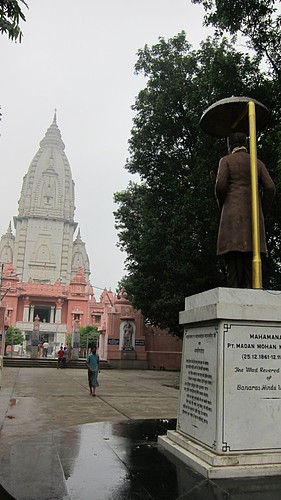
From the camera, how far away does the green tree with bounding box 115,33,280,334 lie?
12.1 m

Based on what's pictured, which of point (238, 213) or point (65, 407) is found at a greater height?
point (238, 213)

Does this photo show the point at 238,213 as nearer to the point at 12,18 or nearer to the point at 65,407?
the point at 12,18

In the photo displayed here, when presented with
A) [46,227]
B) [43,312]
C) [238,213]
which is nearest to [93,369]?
[238,213]

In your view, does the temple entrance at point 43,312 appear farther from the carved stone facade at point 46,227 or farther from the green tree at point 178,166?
the green tree at point 178,166

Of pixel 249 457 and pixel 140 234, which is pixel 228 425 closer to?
pixel 249 457

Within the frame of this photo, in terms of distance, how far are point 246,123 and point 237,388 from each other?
7.92 feet

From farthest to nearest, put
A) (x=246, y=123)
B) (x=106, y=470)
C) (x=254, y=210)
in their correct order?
(x=246, y=123) → (x=254, y=210) → (x=106, y=470)

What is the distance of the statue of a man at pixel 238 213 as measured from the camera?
3.75m

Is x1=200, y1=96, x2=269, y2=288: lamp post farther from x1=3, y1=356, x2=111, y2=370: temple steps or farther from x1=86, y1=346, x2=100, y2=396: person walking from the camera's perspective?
x1=3, y1=356, x2=111, y2=370: temple steps

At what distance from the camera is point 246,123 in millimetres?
4121

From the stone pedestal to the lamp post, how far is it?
1.27 feet

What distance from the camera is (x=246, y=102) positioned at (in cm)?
382

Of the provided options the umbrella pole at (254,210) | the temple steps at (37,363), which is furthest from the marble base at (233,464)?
the temple steps at (37,363)

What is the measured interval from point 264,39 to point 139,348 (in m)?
17.6
